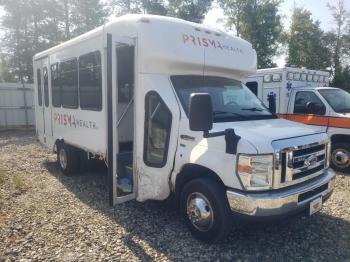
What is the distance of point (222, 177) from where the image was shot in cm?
382

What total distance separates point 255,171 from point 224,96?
1595 millimetres

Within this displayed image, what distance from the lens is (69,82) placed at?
7.00m

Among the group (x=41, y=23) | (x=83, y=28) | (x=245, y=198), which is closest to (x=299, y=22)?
(x=83, y=28)

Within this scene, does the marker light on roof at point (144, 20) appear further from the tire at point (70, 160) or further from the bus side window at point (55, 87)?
the tire at point (70, 160)

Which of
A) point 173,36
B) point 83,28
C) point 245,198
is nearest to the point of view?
point 245,198

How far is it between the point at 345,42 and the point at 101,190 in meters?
29.8

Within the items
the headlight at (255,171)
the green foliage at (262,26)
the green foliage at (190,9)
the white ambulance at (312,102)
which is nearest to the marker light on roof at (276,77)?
the white ambulance at (312,102)

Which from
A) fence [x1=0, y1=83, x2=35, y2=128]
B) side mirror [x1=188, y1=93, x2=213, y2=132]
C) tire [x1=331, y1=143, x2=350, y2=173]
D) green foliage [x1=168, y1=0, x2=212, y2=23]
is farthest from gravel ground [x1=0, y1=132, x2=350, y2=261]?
green foliage [x1=168, y1=0, x2=212, y2=23]

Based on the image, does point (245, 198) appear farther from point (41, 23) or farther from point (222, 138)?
point (41, 23)

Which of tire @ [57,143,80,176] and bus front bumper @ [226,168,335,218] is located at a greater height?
bus front bumper @ [226,168,335,218]

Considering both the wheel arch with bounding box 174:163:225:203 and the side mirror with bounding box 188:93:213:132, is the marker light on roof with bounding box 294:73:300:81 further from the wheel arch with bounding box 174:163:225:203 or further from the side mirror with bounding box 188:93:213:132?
the side mirror with bounding box 188:93:213:132

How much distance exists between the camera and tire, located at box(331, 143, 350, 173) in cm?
796

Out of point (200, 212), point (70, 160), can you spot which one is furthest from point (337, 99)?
point (70, 160)

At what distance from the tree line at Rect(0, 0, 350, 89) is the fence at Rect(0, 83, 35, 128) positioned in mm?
14071
